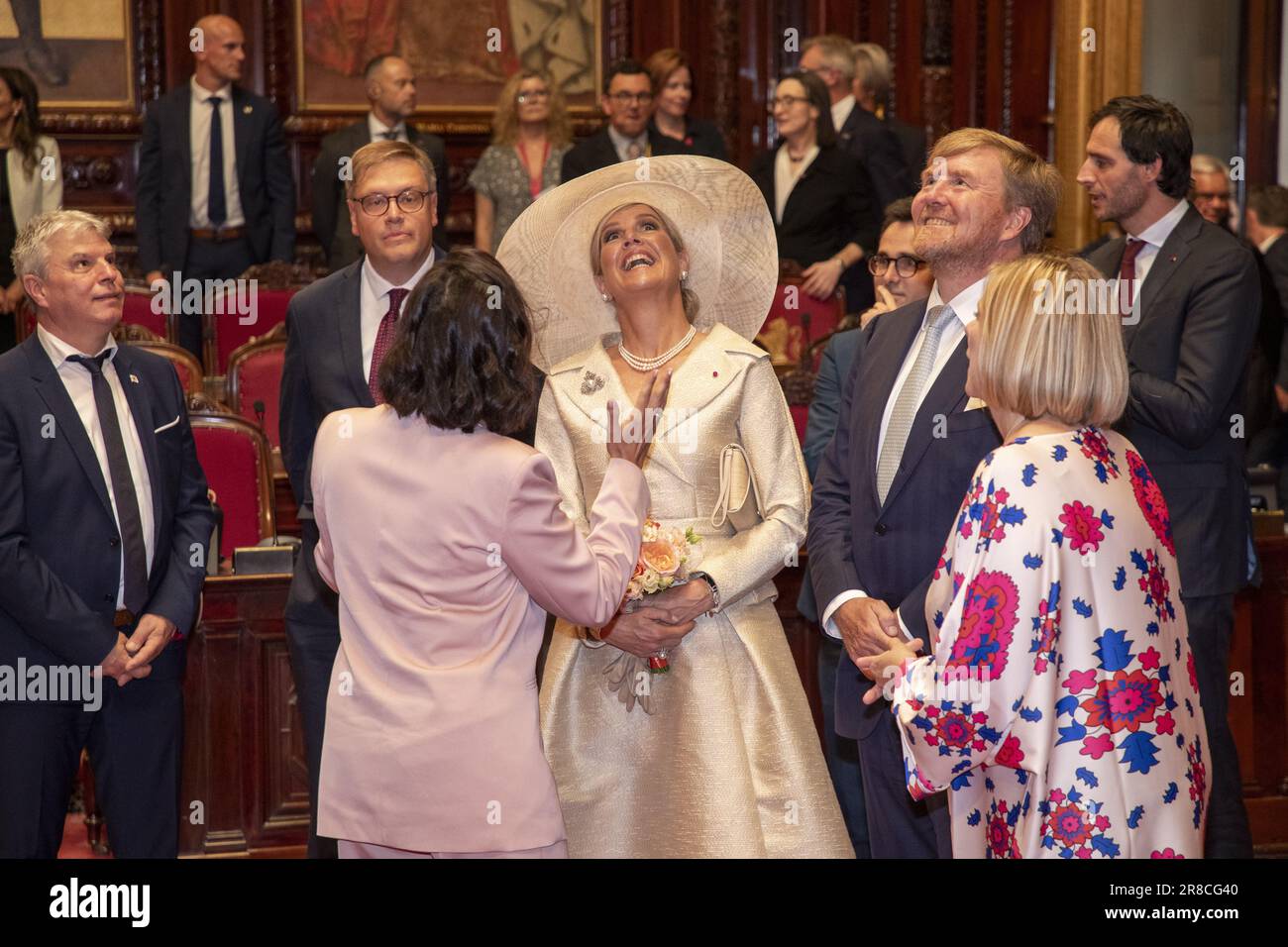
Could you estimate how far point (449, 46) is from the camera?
28.7ft

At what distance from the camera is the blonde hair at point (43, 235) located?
344 centimetres

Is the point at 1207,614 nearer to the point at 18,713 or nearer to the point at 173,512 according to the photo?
the point at 173,512

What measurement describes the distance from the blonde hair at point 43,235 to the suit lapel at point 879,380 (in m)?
1.75

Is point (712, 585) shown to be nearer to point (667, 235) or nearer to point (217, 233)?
point (667, 235)

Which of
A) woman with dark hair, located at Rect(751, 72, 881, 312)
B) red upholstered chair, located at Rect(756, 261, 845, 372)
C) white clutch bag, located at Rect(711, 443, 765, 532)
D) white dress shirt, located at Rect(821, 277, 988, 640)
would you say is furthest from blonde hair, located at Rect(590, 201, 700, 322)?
woman with dark hair, located at Rect(751, 72, 881, 312)

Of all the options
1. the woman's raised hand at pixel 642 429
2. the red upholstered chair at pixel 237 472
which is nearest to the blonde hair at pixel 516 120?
the red upholstered chair at pixel 237 472

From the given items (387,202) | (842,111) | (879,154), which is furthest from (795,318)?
(387,202)

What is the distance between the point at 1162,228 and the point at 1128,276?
0.14 m

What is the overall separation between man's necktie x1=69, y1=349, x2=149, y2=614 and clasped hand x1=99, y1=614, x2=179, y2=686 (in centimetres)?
7

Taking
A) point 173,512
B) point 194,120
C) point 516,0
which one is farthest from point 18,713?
point 516,0

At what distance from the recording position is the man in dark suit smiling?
328cm

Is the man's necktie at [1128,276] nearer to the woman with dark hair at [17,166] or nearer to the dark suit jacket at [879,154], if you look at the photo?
the dark suit jacket at [879,154]

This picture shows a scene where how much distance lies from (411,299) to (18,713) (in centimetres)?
138

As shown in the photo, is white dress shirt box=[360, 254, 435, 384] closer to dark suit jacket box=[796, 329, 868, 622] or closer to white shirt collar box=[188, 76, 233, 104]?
dark suit jacket box=[796, 329, 868, 622]
